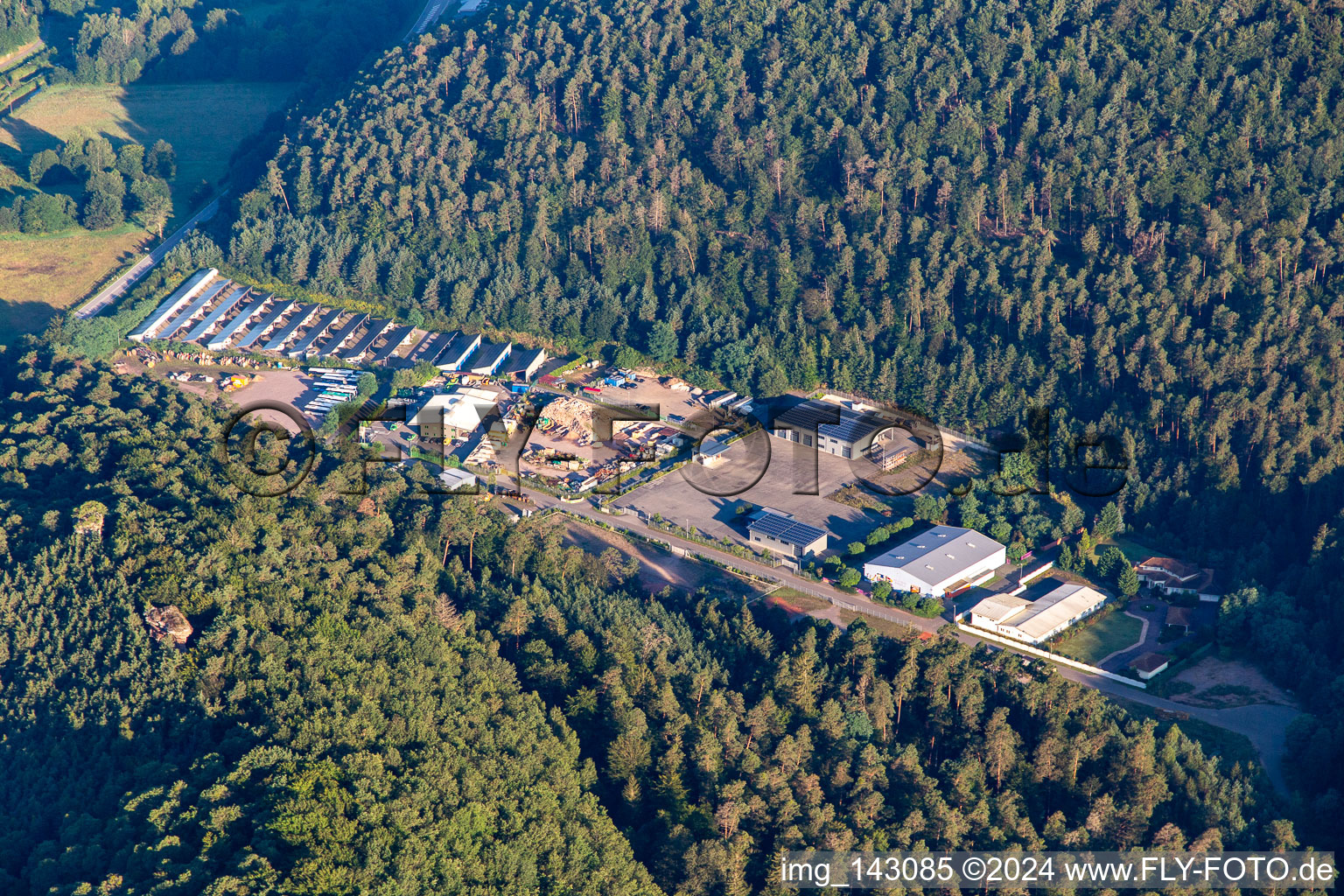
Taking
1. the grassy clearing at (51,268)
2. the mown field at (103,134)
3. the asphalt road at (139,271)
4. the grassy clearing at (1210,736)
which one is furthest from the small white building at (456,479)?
the mown field at (103,134)

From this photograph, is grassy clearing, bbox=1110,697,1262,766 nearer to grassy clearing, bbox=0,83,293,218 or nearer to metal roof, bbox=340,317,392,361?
metal roof, bbox=340,317,392,361

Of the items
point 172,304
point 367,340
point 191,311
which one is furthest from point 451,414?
point 172,304

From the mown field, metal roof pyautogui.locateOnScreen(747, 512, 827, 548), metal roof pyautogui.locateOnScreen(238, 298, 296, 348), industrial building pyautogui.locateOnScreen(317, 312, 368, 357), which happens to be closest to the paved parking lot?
metal roof pyautogui.locateOnScreen(747, 512, 827, 548)

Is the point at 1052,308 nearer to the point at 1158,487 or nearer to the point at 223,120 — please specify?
the point at 1158,487

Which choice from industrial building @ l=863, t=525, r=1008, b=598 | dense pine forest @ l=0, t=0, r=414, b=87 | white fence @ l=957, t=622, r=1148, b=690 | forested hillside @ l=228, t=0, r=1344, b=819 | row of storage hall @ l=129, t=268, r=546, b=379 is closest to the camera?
white fence @ l=957, t=622, r=1148, b=690

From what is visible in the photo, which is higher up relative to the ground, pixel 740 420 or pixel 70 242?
pixel 70 242

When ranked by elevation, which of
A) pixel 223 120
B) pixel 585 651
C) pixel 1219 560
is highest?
pixel 223 120

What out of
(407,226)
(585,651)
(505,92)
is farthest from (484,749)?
(505,92)
